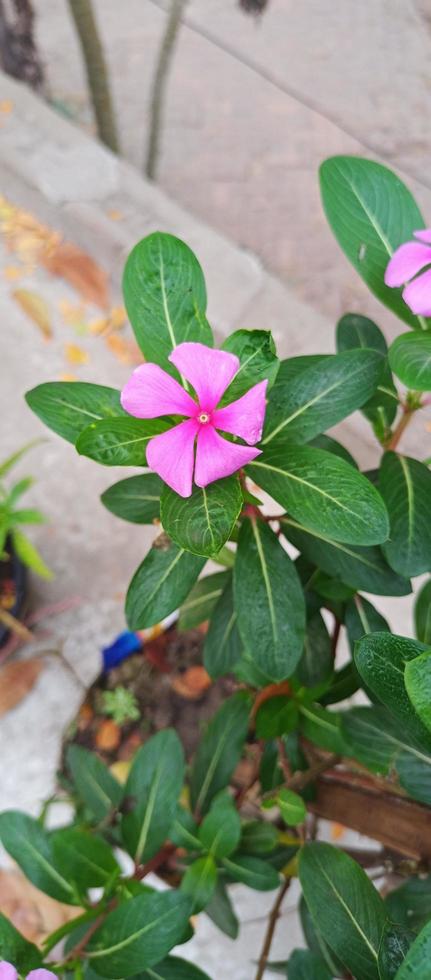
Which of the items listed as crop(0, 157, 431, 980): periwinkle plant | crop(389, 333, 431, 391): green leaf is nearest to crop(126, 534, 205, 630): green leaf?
crop(0, 157, 431, 980): periwinkle plant

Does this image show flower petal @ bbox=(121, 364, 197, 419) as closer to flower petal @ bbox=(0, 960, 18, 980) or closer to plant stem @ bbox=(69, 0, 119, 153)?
flower petal @ bbox=(0, 960, 18, 980)

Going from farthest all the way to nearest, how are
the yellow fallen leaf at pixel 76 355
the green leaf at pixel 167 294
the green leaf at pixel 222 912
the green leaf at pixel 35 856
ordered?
the yellow fallen leaf at pixel 76 355
the green leaf at pixel 222 912
the green leaf at pixel 35 856
the green leaf at pixel 167 294

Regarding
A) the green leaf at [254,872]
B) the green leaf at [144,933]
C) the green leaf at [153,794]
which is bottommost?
the green leaf at [254,872]

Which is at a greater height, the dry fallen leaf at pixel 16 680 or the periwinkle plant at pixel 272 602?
the periwinkle plant at pixel 272 602

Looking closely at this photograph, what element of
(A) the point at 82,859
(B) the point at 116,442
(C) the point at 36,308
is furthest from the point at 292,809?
(C) the point at 36,308

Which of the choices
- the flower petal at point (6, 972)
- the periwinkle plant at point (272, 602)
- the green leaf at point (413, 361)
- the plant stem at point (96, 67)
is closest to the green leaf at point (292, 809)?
the periwinkle plant at point (272, 602)

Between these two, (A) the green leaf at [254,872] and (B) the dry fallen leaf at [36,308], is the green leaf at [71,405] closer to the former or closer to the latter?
(A) the green leaf at [254,872]

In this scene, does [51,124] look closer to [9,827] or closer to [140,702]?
[140,702]
